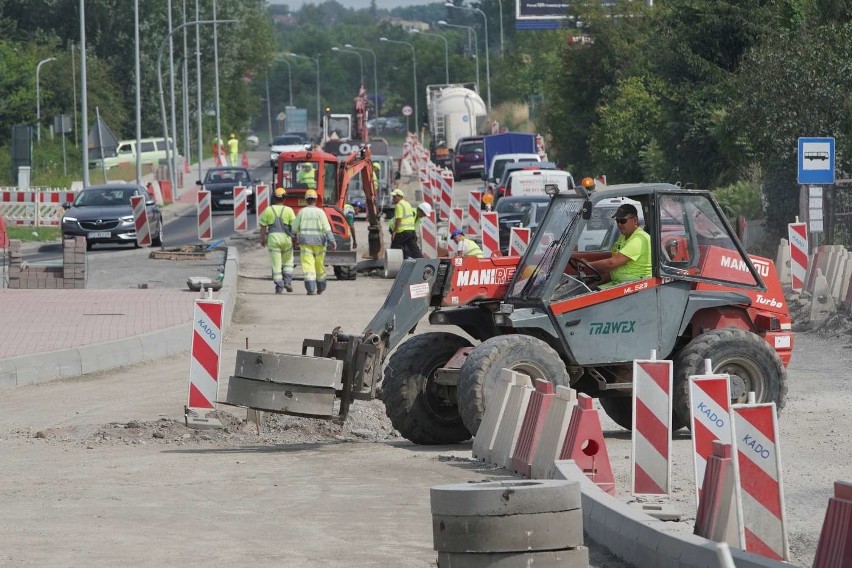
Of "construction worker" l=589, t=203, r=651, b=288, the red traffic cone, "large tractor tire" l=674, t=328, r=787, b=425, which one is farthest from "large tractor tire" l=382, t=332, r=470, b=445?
the red traffic cone

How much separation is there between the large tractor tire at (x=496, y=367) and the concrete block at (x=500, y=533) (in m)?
4.61

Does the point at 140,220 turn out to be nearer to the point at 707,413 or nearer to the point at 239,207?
the point at 239,207

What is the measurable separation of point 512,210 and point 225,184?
23.1m

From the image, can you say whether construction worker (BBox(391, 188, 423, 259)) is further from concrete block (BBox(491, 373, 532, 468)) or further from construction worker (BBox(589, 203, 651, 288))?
concrete block (BBox(491, 373, 532, 468))

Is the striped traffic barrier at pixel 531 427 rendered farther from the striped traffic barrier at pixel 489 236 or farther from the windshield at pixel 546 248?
the striped traffic barrier at pixel 489 236

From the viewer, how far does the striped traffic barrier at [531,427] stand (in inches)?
411

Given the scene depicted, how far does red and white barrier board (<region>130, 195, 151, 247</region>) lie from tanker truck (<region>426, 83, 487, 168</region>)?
131 ft

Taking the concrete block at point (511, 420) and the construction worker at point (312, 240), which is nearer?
the concrete block at point (511, 420)

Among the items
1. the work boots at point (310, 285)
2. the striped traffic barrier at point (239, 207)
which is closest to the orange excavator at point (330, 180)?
the work boots at point (310, 285)

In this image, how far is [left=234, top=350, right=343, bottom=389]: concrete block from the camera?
12.0m

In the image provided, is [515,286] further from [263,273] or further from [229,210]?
[229,210]

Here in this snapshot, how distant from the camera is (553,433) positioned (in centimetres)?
Result: 1006

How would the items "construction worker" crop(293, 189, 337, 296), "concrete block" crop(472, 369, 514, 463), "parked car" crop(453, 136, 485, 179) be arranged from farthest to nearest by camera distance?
"parked car" crop(453, 136, 485, 179) < "construction worker" crop(293, 189, 337, 296) < "concrete block" crop(472, 369, 514, 463)

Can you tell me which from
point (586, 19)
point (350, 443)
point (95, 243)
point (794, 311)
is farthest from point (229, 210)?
point (350, 443)
